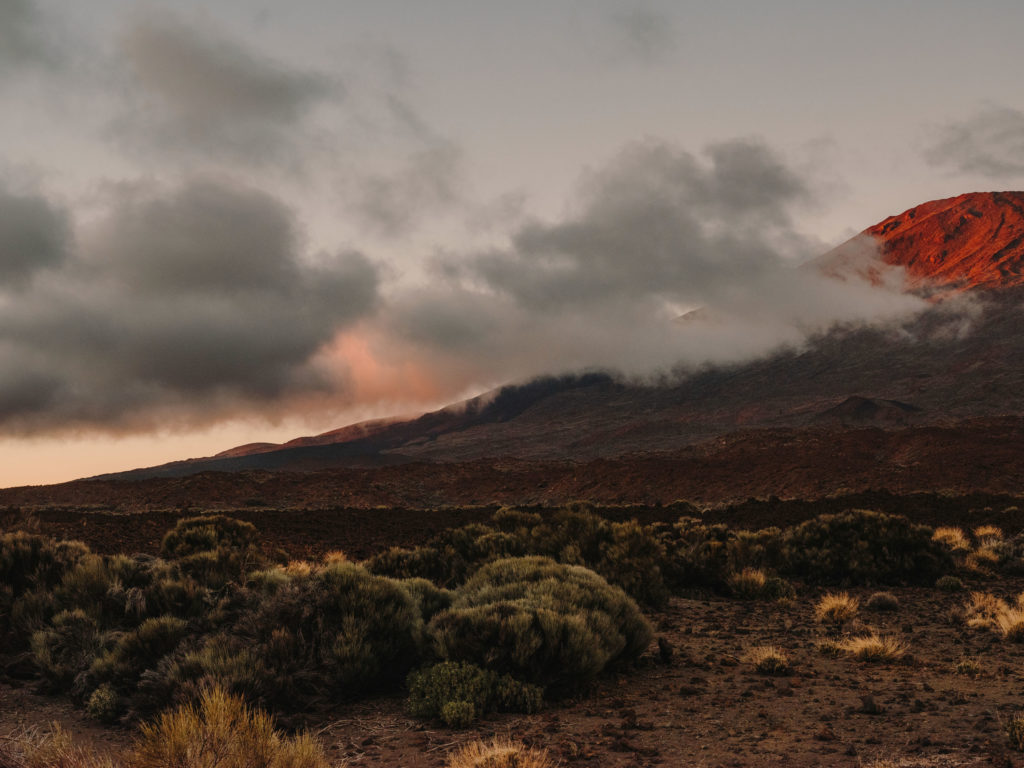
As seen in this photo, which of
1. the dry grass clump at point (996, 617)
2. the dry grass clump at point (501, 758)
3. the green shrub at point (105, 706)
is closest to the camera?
the dry grass clump at point (501, 758)

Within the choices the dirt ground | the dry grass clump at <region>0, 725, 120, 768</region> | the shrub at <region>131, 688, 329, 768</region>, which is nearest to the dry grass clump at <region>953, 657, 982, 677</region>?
the dirt ground

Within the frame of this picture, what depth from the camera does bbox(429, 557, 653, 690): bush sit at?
8.44 m

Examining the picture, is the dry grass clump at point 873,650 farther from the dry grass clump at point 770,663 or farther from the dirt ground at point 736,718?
the dry grass clump at point 770,663

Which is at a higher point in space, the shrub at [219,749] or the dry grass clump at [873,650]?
the shrub at [219,749]

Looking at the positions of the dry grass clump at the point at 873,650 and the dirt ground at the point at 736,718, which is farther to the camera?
the dry grass clump at the point at 873,650

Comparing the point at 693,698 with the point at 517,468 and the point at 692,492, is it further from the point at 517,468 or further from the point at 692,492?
the point at 517,468

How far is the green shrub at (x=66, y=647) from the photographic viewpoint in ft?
30.2

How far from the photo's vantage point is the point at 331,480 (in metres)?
70.4

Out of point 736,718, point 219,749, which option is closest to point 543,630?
point 736,718

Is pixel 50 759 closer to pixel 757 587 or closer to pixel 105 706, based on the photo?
pixel 105 706

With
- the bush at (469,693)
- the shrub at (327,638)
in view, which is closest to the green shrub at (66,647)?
the shrub at (327,638)

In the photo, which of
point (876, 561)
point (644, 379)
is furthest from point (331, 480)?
point (644, 379)

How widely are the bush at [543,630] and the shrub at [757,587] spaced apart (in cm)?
645

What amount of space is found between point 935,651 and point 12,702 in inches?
494
